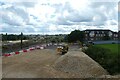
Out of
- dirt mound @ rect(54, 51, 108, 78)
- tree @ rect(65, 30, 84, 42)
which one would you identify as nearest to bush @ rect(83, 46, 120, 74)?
dirt mound @ rect(54, 51, 108, 78)

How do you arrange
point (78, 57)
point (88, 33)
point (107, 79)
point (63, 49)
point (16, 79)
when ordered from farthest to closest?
point (88, 33), point (63, 49), point (78, 57), point (16, 79), point (107, 79)

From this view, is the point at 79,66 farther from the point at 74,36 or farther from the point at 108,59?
the point at 74,36

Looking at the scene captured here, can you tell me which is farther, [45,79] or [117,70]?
[117,70]

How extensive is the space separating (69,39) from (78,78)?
57.0 metres

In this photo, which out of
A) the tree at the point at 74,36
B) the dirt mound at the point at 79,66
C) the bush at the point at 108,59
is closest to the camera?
the dirt mound at the point at 79,66

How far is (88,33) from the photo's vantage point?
96.1 meters

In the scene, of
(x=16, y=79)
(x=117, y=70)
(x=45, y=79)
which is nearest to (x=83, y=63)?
(x=117, y=70)

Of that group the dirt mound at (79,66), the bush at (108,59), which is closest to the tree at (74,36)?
the bush at (108,59)

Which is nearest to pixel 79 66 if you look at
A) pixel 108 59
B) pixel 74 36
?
pixel 108 59

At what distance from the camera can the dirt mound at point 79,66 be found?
18.6 meters

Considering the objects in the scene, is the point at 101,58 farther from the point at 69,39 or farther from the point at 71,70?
the point at 69,39

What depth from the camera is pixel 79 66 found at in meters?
19.6

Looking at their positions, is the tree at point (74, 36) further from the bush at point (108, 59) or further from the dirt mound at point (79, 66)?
the dirt mound at point (79, 66)

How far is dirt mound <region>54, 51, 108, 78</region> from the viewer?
61.2 ft
